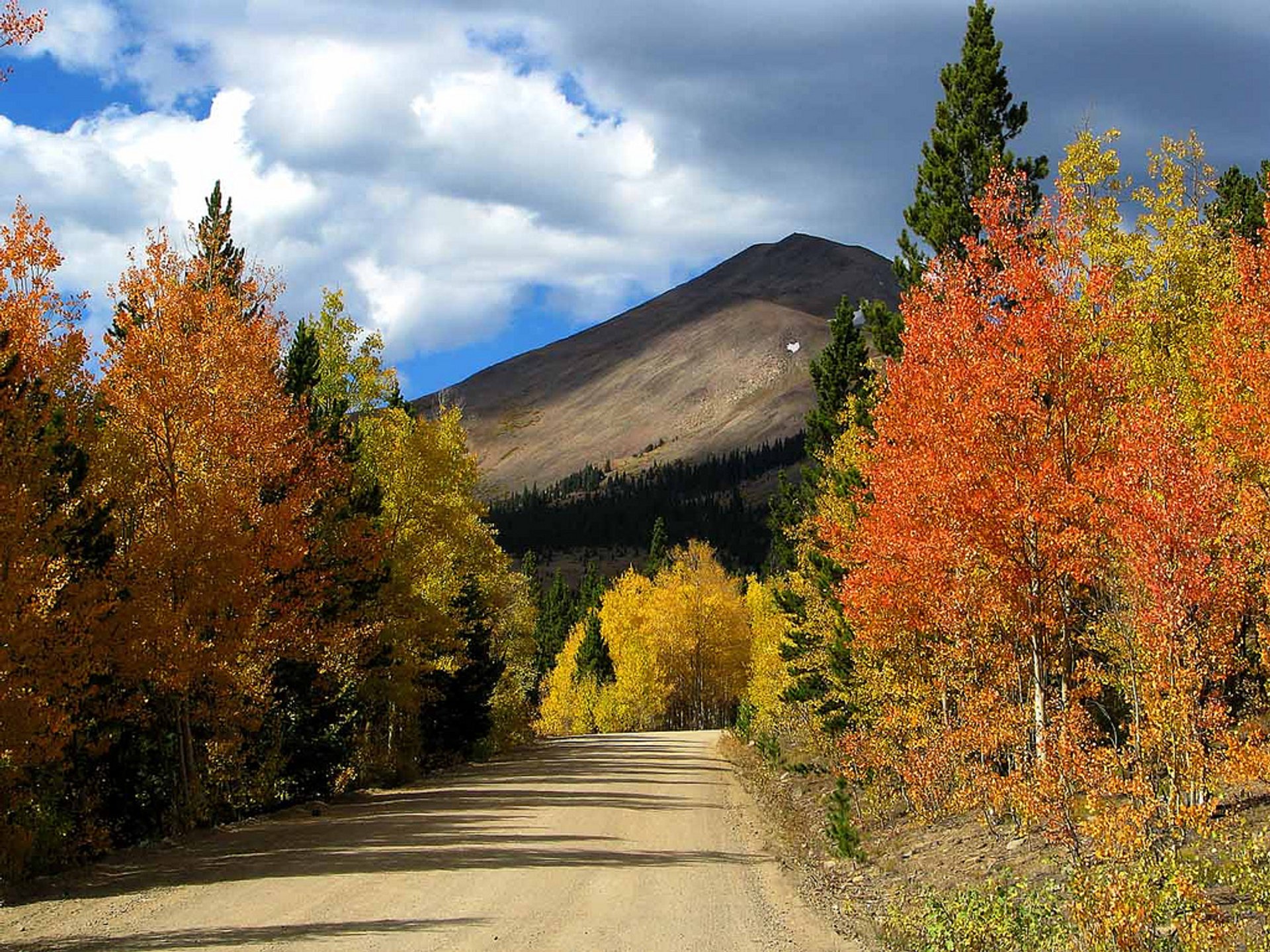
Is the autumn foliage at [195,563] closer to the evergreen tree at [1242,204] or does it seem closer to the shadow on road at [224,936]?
the shadow on road at [224,936]

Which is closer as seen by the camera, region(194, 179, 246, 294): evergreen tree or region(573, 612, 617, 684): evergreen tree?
region(194, 179, 246, 294): evergreen tree

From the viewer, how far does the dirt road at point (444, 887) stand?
11531mm

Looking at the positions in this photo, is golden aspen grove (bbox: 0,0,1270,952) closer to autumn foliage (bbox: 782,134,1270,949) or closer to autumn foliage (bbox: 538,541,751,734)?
autumn foliage (bbox: 782,134,1270,949)

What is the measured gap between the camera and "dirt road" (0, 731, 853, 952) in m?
11.5

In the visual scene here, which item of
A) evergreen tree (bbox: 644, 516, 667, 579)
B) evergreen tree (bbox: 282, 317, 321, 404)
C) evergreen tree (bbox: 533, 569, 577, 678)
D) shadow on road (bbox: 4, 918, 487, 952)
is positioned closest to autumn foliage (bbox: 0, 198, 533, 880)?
evergreen tree (bbox: 282, 317, 321, 404)

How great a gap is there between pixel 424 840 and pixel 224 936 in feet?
26.1

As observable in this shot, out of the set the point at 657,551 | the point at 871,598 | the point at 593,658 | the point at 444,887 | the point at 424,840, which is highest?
the point at 657,551

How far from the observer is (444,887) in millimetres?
14383

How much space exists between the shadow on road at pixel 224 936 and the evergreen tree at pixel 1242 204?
25870 mm

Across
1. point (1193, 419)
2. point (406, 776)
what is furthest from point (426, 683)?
point (1193, 419)

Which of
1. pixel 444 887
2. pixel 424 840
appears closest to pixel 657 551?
pixel 424 840

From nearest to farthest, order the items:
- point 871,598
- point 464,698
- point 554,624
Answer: point 871,598 → point 464,698 → point 554,624

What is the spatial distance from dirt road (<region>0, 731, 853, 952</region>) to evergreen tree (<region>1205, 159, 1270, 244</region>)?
70.5 feet

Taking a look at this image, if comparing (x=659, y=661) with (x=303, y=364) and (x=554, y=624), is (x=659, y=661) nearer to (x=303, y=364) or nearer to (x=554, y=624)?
(x=554, y=624)
